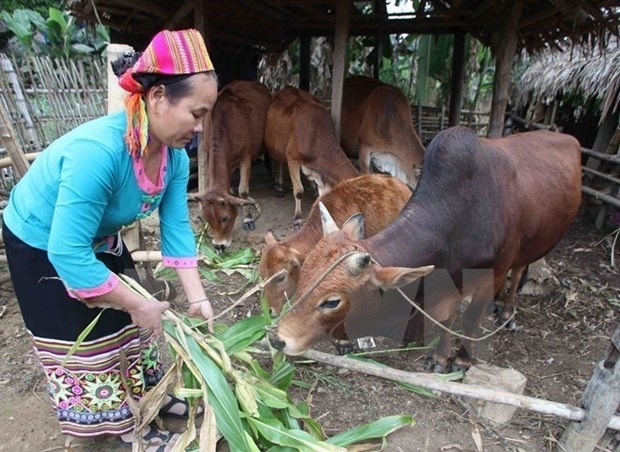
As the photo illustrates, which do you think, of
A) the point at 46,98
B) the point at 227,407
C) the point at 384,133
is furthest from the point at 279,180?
the point at 227,407

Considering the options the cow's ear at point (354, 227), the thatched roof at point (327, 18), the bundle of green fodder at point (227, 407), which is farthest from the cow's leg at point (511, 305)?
the thatched roof at point (327, 18)

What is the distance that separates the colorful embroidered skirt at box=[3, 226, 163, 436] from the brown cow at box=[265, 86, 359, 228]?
Result: 3832 millimetres

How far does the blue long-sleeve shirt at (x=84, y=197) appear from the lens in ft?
5.67

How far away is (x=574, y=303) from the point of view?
484 centimetres

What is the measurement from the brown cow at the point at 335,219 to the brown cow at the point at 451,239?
0.73m

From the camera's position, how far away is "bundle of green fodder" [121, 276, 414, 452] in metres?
2.13

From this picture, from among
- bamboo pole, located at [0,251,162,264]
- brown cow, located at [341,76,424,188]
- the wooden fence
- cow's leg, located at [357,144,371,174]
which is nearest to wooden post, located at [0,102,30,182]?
bamboo pole, located at [0,251,162,264]

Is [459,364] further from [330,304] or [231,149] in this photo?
[231,149]

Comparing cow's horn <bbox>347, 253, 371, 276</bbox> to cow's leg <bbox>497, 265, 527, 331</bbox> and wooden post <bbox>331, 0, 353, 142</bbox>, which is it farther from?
wooden post <bbox>331, 0, 353, 142</bbox>

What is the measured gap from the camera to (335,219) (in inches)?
156

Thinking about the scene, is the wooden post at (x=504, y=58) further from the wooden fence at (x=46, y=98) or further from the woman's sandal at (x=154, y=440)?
the wooden fence at (x=46, y=98)

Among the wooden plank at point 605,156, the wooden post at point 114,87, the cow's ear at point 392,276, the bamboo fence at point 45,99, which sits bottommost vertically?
the wooden plank at point 605,156

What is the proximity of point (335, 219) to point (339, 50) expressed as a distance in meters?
3.09

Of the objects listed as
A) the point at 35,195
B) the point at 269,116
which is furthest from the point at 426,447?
the point at 269,116
